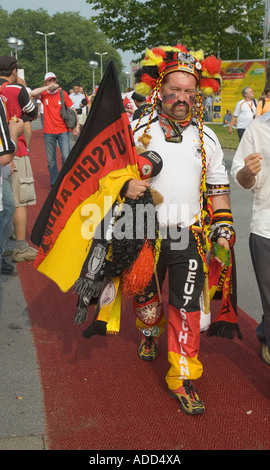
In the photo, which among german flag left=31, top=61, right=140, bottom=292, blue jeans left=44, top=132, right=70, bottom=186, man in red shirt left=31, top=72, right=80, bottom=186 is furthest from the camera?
blue jeans left=44, top=132, right=70, bottom=186

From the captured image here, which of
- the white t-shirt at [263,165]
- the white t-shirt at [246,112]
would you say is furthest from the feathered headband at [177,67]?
the white t-shirt at [246,112]

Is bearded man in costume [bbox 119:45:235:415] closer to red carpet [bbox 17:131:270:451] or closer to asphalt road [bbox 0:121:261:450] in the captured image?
red carpet [bbox 17:131:270:451]

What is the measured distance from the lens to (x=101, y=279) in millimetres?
3264

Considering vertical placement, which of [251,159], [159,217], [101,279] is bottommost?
[101,279]

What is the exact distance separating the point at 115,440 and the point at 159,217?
1.30 metres

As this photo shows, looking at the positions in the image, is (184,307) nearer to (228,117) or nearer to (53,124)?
(53,124)

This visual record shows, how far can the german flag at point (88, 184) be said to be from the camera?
3211mm

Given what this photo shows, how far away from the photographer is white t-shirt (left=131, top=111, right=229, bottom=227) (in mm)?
3295

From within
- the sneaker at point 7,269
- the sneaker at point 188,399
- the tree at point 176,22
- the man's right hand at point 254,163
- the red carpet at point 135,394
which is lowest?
the red carpet at point 135,394

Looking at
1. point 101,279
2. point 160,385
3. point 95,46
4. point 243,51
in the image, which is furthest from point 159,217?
point 95,46

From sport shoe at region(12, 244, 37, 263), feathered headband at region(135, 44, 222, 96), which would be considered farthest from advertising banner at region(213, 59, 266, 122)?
feathered headband at region(135, 44, 222, 96)

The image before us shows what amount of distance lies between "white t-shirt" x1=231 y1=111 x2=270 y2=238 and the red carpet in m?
1.10

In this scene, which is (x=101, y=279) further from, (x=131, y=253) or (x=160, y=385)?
(x=160, y=385)
